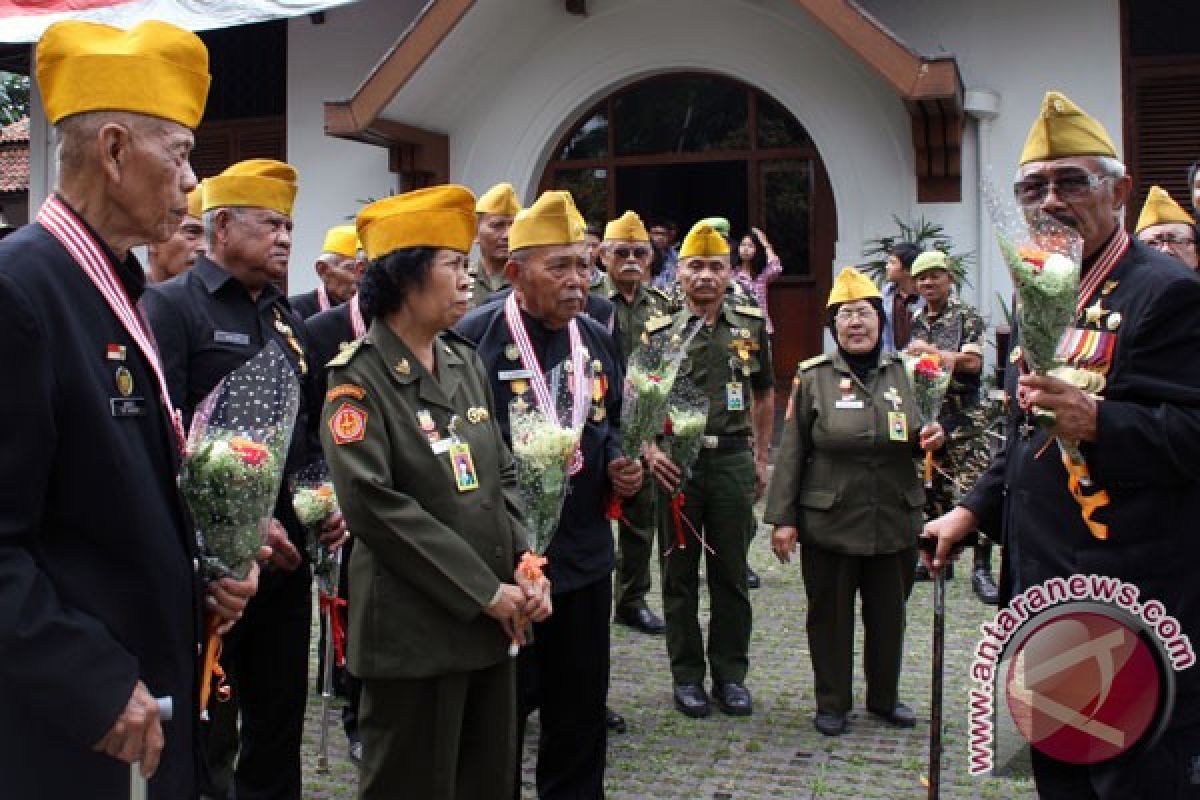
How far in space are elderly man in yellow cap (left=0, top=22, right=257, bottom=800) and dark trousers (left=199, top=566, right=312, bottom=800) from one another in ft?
5.71

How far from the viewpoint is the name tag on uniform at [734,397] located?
6.46 m

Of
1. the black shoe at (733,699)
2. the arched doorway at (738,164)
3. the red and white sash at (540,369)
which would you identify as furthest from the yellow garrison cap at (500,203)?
the arched doorway at (738,164)

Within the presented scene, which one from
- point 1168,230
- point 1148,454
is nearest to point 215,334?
point 1148,454

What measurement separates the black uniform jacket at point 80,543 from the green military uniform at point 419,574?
2.97 ft

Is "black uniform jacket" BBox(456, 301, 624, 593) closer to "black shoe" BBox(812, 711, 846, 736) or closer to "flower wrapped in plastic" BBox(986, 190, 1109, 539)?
"black shoe" BBox(812, 711, 846, 736)

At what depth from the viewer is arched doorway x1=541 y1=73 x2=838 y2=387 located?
1284cm

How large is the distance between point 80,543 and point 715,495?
438cm

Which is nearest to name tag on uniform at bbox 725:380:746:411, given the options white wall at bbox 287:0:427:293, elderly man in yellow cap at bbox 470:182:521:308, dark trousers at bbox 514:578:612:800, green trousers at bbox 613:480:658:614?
green trousers at bbox 613:480:658:614

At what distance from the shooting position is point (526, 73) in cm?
1314

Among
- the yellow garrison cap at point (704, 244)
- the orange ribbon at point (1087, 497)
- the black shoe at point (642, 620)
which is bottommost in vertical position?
the black shoe at point (642, 620)

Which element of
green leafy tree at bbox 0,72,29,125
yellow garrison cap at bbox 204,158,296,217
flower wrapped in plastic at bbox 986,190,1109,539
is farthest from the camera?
green leafy tree at bbox 0,72,29,125

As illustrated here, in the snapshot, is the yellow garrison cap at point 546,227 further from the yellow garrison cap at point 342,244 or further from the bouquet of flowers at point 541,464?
the yellow garrison cap at point 342,244

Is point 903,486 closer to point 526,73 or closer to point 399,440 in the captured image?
point 399,440

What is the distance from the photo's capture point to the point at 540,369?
14.9ft
